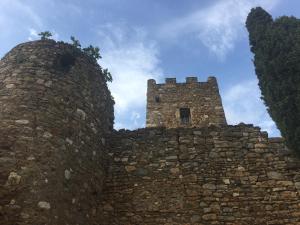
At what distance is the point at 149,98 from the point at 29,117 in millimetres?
13152

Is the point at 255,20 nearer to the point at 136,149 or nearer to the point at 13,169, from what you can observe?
the point at 136,149

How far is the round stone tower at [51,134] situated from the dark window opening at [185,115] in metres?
9.98

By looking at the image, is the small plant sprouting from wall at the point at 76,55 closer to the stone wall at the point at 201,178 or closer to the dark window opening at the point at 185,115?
the stone wall at the point at 201,178

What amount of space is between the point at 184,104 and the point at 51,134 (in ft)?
42.1

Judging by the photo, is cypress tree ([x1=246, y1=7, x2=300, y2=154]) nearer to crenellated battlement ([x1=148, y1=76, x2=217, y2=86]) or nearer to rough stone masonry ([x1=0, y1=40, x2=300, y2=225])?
rough stone masonry ([x1=0, y1=40, x2=300, y2=225])

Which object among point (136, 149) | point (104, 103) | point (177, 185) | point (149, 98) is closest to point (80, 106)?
point (104, 103)

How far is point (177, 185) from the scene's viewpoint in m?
7.17

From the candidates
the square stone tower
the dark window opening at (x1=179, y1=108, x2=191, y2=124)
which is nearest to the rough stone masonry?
the square stone tower

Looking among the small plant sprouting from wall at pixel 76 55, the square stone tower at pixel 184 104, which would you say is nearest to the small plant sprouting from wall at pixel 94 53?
the small plant sprouting from wall at pixel 76 55

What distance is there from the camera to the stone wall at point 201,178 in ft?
22.2

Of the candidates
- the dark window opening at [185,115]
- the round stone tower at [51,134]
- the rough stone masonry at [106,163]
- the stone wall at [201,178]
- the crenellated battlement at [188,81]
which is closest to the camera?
the round stone tower at [51,134]

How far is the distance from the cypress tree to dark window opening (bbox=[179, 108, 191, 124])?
30.8ft

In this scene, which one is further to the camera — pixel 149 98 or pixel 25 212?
pixel 149 98

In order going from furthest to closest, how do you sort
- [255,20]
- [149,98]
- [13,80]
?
[149,98]
[255,20]
[13,80]
